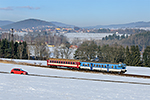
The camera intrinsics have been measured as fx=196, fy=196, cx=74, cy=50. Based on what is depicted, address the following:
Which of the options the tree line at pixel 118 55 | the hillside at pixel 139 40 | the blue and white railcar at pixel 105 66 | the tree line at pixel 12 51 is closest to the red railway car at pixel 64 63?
the blue and white railcar at pixel 105 66

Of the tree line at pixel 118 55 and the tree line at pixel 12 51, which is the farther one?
the tree line at pixel 12 51

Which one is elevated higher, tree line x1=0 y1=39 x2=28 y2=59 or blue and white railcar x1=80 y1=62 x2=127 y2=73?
tree line x1=0 y1=39 x2=28 y2=59

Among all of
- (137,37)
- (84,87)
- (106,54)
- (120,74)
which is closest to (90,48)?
(106,54)

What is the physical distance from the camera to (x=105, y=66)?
41188 millimetres

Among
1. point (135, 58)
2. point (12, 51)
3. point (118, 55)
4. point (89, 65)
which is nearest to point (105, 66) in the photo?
point (89, 65)

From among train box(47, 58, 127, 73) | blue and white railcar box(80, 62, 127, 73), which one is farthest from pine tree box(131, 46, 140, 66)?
blue and white railcar box(80, 62, 127, 73)

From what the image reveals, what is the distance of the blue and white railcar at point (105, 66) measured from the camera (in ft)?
131

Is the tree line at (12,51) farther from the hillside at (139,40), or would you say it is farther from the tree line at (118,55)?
the hillside at (139,40)

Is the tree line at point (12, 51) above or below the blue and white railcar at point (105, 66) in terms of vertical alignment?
above

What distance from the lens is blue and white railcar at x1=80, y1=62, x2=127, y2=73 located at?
40000mm

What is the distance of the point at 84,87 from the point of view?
1054 inches

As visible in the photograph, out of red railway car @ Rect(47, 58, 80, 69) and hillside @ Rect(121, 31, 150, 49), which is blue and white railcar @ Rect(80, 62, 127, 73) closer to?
red railway car @ Rect(47, 58, 80, 69)

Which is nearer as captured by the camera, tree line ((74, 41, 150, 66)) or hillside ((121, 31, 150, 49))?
tree line ((74, 41, 150, 66))

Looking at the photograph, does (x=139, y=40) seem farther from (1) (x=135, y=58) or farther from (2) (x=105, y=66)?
(2) (x=105, y=66)
